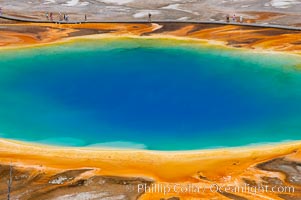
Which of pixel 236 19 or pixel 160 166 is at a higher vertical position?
pixel 236 19

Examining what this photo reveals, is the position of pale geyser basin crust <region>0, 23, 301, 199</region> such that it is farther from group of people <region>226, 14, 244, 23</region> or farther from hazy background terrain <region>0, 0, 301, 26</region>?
hazy background terrain <region>0, 0, 301, 26</region>

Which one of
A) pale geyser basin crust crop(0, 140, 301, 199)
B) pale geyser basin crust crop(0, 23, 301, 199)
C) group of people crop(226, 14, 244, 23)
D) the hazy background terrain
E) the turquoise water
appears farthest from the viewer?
the hazy background terrain

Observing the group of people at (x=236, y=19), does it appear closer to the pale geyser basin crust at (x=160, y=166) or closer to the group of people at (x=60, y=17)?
the group of people at (x=60, y=17)

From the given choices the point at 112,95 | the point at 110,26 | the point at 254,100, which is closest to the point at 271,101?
the point at 254,100


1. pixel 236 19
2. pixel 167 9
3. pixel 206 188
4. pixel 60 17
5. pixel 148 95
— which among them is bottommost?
pixel 206 188

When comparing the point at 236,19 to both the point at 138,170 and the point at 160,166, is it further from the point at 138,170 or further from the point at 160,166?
the point at 138,170

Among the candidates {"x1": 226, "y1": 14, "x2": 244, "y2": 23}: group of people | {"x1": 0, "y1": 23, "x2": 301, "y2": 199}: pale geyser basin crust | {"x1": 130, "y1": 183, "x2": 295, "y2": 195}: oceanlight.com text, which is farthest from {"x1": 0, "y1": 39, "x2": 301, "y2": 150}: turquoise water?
{"x1": 226, "y1": 14, "x2": 244, "y2": 23}: group of people

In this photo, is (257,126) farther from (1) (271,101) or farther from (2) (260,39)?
(2) (260,39)

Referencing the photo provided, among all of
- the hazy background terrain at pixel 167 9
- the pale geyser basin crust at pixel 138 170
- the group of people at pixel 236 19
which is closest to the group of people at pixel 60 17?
the hazy background terrain at pixel 167 9

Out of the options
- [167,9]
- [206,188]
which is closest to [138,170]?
[206,188]

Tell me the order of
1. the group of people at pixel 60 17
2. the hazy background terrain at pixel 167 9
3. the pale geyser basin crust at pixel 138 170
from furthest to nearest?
the hazy background terrain at pixel 167 9, the group of people at pixel 60 17, the pale geyser basin crust at pixel 138 170
